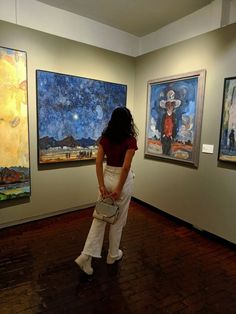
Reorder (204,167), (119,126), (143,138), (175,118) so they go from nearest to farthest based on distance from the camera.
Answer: (119,126) → (204,167) → (175,118) → (143,138)

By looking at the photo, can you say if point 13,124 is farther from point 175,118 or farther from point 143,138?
point 175,118

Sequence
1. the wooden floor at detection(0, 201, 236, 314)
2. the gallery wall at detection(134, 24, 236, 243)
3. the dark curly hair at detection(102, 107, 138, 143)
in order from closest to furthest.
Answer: the wooden floor at detection(0, 201, 236, 314) → the dark curly hair at detection(102, 107, 138, 143) → the gallery wall at detection(134, 24, 236, 243)

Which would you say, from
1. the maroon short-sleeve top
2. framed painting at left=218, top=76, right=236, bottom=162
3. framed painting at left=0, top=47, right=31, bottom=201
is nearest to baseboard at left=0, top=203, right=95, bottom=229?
framed painting at left=0, top=47, right=31, bottom=201

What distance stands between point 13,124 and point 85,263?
72.3 inches

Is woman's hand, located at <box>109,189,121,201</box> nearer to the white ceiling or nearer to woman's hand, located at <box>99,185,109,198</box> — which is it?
woman's hand, located at <box>99,185,109,198</box>

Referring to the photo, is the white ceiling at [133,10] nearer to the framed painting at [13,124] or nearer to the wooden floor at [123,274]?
the framed painting at [13,124]

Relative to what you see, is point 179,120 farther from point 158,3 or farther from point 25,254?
point 25,254

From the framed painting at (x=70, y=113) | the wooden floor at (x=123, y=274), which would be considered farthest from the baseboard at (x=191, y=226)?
the framed painting at (x=70, y=113)

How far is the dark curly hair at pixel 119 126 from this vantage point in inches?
78.0

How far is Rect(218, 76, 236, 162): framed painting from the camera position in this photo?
2512 millimetres

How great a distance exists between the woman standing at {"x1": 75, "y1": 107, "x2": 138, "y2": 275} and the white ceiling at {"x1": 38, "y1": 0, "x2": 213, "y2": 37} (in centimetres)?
177

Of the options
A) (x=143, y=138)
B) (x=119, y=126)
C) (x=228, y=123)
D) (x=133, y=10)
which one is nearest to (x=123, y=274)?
(x=119, y=126)

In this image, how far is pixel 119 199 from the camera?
206 centimetres

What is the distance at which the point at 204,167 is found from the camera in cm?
287
